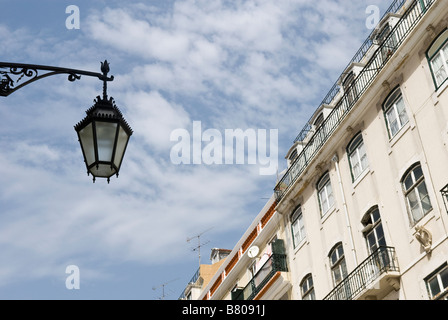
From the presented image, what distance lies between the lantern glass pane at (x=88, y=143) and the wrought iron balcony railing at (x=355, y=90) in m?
14.4

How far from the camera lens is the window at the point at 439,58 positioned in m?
17.0

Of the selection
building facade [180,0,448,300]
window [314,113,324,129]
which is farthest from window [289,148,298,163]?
window [314,113,324,129]

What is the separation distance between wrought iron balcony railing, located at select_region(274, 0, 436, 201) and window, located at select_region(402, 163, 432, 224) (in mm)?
3660

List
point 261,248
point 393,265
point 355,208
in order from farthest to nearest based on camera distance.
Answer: point 261,248 → point 355,208 → point 393,265

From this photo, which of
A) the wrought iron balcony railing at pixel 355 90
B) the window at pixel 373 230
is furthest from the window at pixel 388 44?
the window at pixel 373 230

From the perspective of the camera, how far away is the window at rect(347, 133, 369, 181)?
2066cm

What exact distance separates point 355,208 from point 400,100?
3.82 m

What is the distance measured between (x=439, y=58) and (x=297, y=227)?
378 inches

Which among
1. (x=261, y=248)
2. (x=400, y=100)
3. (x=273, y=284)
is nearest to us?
(x=400, y=100)

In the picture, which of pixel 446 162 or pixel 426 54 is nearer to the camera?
pixel 446 162

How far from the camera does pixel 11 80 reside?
6.02m

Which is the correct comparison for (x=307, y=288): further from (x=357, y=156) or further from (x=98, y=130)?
(x=98, y=130)
